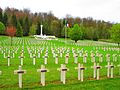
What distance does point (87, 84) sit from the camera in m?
10.7

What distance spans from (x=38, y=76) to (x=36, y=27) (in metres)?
94.4

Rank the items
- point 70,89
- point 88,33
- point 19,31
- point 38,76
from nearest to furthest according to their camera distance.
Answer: point 70,89 < point 38,76 < point 19,31 < point 88,33

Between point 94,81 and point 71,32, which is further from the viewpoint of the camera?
point 71,32

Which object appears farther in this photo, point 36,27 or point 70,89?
point 36,27

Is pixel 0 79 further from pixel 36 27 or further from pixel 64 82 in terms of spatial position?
pixel 36 27

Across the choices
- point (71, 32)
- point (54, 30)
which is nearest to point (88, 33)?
point (54, 30)

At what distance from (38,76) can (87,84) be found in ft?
9.45

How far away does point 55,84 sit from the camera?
34.6ft

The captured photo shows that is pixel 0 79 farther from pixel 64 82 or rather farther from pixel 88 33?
pixel 88 33

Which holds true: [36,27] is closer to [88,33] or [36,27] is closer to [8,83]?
[88,33]

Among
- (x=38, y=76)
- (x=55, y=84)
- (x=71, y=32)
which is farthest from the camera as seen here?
(x=71, y=32)

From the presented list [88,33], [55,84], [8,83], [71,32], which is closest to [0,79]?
[8,83]

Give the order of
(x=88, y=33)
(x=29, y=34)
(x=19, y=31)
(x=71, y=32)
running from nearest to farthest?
(x=71, y=32) → (x=19, y=31) → (x=88, y=33) → (x=29, y=34)

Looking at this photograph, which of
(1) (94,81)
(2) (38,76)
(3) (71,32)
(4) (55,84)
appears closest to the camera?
(4) (55,84)
